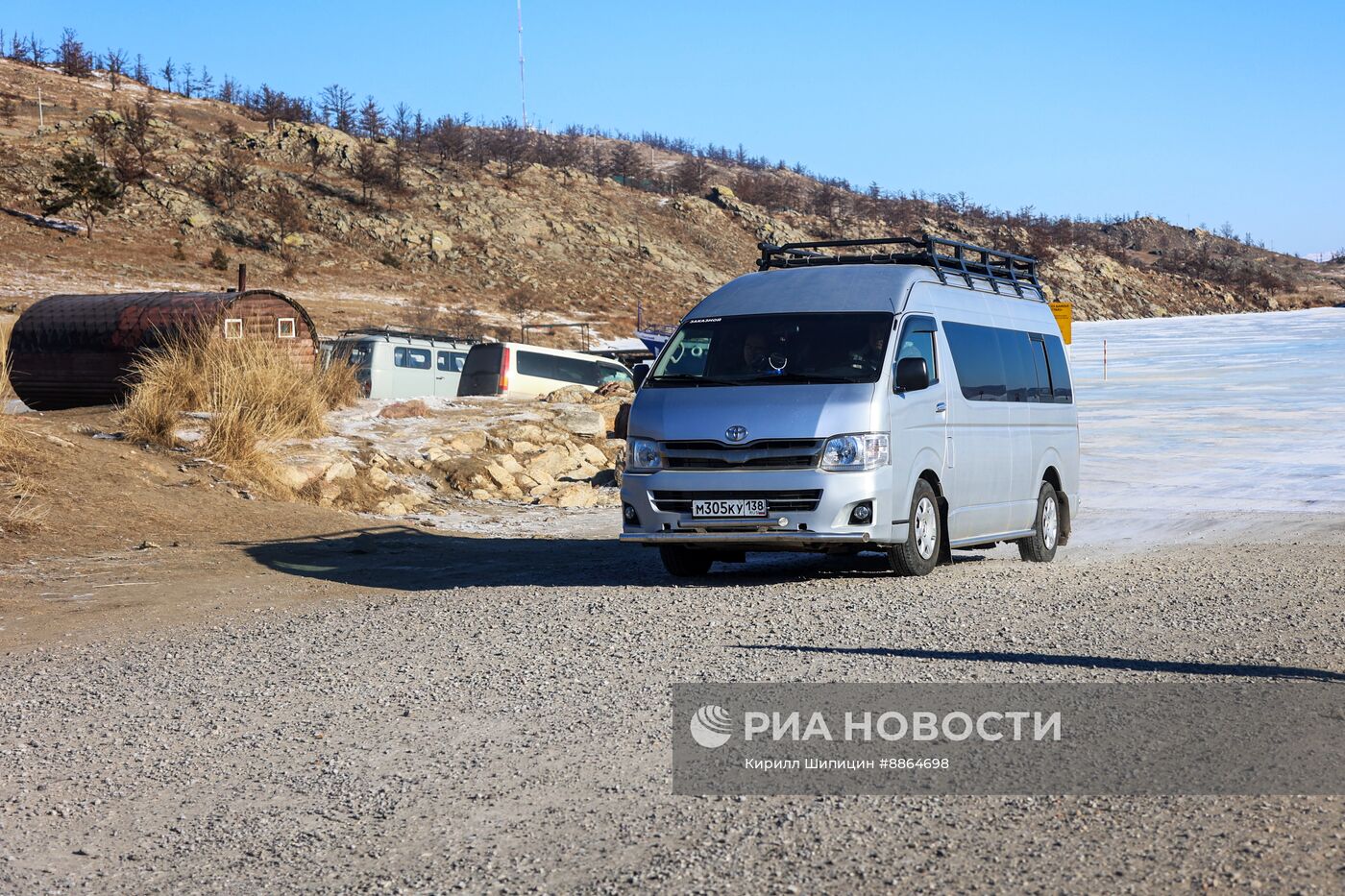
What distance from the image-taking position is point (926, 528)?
11.1m

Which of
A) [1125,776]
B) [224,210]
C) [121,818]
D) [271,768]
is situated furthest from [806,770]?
[224,210]

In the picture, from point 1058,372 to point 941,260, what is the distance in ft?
8.33

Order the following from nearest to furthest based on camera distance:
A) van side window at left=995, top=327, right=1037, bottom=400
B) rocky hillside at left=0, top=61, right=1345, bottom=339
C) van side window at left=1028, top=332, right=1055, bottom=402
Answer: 1. van side window at left=995, top=327, right=1037, bottom=400
2. van side window at left=1028, top=332, right=1055, bottom=402
3. rocky hillside at left=0, top=61, right=1345, bottom=339

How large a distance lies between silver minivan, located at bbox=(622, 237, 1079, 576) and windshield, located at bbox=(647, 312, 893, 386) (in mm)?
13

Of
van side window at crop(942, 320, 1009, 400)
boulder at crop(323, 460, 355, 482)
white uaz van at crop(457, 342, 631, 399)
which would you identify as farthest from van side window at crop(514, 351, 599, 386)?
van side window at crop(942, 320, 1009, 400)

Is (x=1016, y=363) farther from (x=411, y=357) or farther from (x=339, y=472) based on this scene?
(x=411, y=357)

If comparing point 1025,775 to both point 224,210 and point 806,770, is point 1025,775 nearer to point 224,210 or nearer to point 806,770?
point 806,770

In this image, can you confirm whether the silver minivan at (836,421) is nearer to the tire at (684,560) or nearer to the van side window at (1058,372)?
the tire at (684,560)

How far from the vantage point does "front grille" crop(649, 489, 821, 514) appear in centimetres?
1029

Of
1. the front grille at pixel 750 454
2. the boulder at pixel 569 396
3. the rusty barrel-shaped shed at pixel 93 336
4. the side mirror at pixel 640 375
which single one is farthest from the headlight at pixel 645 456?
the boulder at pixel 569 396

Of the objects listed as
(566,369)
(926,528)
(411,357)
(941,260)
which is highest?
(941,260)

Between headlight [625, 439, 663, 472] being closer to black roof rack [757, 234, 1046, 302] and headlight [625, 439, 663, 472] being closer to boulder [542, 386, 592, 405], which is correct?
black roof rack [757, 234, 1046, 302]

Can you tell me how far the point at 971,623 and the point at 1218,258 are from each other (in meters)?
119

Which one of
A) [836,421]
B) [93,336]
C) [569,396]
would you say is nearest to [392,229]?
[569,396]
